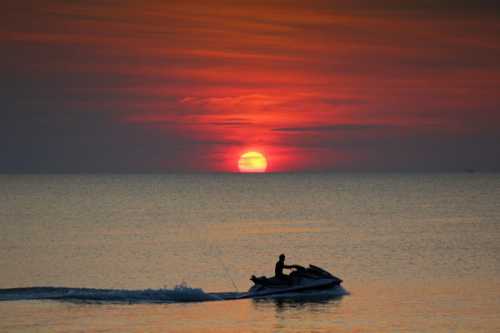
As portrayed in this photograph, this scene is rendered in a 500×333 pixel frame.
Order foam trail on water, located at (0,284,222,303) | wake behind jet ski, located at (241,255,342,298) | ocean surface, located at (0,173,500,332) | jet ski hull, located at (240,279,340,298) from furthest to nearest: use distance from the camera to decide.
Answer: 1. wake behind jet ski, located at (241,255,342,298)
2. jet ski hull, located at (240,279,340,298)
3. foam trail on water, located at (0,284,222,303)
4. ocean surface, located at (0,173,500,332)

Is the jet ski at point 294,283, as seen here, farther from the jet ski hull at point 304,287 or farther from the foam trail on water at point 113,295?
the foam trail on water at point 113,295

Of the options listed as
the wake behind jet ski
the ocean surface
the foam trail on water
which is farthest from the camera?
the wake behind jet ski

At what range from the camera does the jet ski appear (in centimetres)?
4666

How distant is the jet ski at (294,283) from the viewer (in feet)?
153

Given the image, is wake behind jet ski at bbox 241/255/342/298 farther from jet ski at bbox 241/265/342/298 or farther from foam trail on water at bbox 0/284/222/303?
foam trail on water at bbox 0/284/222/303

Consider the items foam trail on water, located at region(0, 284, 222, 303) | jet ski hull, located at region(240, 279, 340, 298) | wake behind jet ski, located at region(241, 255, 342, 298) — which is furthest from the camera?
wake behind jet ski, located at region(241, 255, 342, 298)

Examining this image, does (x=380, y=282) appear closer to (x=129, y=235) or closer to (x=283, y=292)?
(x=283, y=292)

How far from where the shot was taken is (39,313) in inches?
1655

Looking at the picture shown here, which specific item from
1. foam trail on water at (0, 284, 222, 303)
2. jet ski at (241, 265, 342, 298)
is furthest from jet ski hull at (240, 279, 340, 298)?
foam trail on water at (0, 284, 222, 303)

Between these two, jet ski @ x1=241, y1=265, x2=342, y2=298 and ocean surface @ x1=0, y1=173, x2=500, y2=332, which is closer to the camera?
ocean surface @ x1=0, y1=173, x2=500, y2=332

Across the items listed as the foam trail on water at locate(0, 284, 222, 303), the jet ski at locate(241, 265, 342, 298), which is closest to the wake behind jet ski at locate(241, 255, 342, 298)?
the jet ski at locate(241, 265, 342, 298)

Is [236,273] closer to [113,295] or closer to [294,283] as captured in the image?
[294,283]

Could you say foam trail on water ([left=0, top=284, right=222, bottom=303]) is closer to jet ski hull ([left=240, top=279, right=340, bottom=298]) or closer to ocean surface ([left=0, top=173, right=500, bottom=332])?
ocean surface ([left=0, top=173, right=500, bottom=332])

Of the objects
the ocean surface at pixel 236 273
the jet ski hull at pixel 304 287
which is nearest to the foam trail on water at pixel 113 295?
the ocean surface at pixel 236 273
